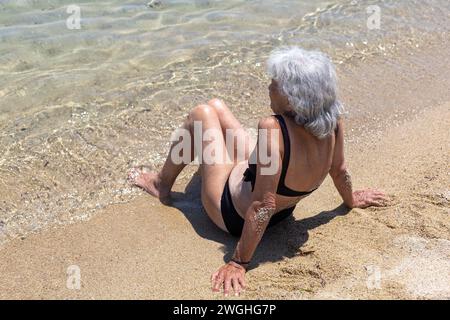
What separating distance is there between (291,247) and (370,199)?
2.21ft

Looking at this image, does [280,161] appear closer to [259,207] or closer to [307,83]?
[259,207]

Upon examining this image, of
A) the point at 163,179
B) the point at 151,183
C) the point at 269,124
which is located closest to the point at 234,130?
the point at 163,179

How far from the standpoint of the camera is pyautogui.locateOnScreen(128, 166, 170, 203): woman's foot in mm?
3908

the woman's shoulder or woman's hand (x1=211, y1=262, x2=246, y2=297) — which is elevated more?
the woman's shoulder

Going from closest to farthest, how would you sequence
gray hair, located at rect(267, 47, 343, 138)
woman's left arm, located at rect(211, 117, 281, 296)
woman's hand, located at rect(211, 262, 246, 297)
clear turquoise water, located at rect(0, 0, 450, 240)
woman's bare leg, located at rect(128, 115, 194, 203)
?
gray hair, located at rect(267, 47, 343, 138), woman's left arm, located at rect(211, 117, 281, 296), woman's hand, located at rect(211, 262, 246, 297), woman's bare leg, located at rect(128, 115, 194, 203), clear turquoise water, located at rect(0, 0, 450, 240)

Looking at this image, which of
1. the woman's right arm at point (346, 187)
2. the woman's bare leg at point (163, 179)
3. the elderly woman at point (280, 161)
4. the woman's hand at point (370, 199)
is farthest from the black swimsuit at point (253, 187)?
the woman's bare leg at point (163, 179)

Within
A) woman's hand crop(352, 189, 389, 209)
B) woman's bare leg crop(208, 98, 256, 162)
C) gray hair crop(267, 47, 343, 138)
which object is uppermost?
gray hair crop(267, 47, 343, 138)

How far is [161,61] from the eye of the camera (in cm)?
598

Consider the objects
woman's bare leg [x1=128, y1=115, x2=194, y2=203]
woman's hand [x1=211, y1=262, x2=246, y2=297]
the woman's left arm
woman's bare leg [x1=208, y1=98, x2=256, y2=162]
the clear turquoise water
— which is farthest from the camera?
the clear turquoise water

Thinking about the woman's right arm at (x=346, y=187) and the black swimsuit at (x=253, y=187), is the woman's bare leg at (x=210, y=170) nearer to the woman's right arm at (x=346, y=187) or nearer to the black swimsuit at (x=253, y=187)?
the black swimsuit at (x=253, y=187)

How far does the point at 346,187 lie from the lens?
3.38 meters

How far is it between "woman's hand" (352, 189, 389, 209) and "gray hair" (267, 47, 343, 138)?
962 mm

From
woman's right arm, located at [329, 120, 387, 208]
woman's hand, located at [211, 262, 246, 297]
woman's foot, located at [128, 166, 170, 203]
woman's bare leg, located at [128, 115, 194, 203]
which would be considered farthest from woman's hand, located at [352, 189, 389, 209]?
woman's foot, located at [128, 166, 170, 203]

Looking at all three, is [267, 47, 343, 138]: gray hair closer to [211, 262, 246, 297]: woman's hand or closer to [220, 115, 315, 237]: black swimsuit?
[220, 115, 315, 237]: black swimsuit
